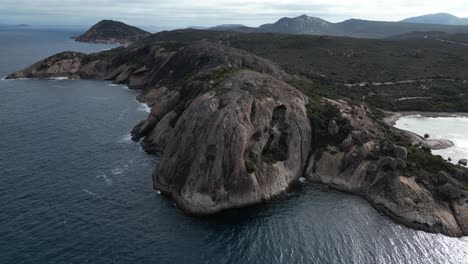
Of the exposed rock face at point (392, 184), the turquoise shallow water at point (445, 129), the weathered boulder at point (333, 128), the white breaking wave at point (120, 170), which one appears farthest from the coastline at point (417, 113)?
the white breaking wave at point (120, 170)

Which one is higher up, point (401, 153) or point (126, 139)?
point (401, 153)

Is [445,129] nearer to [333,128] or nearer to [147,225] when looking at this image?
[333,128]

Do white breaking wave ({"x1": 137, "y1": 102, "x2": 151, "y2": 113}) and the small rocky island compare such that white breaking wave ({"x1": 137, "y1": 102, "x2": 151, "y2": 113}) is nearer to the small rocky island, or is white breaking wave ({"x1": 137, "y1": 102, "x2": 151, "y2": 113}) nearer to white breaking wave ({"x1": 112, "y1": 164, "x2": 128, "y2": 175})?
the small rocky island

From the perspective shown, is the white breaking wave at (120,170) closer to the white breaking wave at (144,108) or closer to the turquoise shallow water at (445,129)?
the white breaking wave at (144,108)

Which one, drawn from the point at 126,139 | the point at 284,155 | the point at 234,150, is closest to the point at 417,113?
the point at 284,155

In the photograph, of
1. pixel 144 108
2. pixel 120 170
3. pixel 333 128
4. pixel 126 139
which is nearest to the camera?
pixel 120 170

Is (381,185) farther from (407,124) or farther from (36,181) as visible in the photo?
(36,181)

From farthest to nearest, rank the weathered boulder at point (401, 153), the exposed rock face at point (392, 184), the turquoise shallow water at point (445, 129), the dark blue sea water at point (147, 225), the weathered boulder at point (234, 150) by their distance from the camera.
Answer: the turquoise shallow water at point (445, 129) → the weathered boulder at point (401, 153) → the weathered boulder at point (234, 150) → the exposed rock face at point (392, 184) → the dark blue sea water at point (147, 225)
